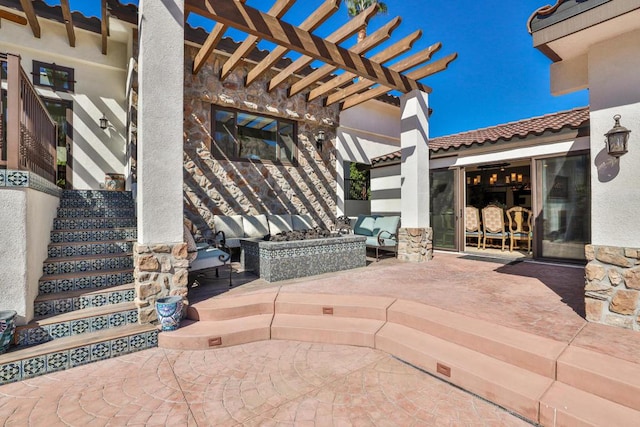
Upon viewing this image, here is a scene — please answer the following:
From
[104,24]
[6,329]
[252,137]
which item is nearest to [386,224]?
[252,137]

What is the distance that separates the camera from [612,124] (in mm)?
2994

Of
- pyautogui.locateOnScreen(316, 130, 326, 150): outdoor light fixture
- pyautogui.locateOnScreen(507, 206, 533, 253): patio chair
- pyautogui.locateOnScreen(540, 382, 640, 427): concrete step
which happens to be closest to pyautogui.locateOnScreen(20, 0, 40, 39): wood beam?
pyautogui.locateOnScreen(316, 130, 326, 150): outdoor light fixture

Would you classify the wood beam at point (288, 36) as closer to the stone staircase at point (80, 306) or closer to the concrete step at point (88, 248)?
the concrete step at point (88, 248)

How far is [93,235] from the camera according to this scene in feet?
13.9

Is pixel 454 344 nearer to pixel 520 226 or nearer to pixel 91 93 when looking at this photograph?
pixel 520 226

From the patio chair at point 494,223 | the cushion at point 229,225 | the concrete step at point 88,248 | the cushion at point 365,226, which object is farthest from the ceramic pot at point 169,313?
the patio chair at point 494,223

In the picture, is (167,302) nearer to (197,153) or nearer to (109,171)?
(197,153)

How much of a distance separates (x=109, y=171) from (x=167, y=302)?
231 inches

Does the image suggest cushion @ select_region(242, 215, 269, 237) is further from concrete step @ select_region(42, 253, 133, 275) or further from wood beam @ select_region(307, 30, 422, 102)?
wood beam @ select_region(307, 30, 422, 102)

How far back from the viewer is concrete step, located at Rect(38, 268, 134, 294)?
10.7 feet

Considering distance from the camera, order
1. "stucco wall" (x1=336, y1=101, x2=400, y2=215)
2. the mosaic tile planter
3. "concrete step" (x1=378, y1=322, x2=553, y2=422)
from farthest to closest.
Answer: "stucco wall" (x1=336, y1=101, x2=400, y2=215), the mosaic tile planter, "concrete step" (x1=378, y1=322, x2=553, y2=422)

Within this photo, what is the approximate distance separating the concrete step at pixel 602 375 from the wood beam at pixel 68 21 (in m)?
8.78

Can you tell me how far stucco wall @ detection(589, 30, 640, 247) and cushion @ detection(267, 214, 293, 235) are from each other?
229 inches

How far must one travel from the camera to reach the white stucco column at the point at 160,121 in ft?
10.5
